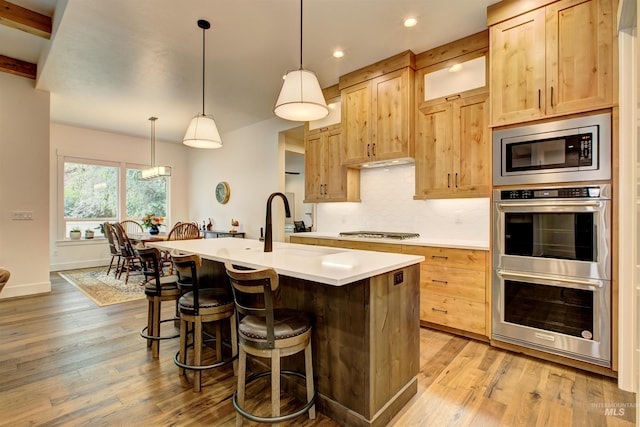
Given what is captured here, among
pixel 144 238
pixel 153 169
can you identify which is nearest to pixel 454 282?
pixel 144 238

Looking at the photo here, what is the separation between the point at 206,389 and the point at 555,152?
314 centimetres

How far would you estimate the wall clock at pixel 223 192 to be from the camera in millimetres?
6750

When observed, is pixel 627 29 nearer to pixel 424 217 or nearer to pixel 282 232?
pixel 424 217

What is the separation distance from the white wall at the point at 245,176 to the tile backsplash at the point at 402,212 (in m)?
1.41

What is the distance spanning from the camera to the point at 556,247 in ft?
7.95

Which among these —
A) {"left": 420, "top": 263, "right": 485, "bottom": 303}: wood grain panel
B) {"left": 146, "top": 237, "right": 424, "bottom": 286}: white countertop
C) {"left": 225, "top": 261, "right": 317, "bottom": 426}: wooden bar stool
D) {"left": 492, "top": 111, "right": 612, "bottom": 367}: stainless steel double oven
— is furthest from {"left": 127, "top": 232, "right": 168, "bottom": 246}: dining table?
{"left": 492, "top": 111, "right": 612, "bottom": 367}: stainless steel double oven

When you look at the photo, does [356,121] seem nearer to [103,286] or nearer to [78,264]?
[103,286]

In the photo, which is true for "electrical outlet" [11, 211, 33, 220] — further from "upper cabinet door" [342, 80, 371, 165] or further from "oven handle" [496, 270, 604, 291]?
"oven handle" [496, 270, 604, 291]

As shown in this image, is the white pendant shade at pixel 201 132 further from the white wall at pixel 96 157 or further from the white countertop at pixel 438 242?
the white wall at pixel 96 157

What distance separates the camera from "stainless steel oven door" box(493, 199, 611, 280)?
86.9 inches

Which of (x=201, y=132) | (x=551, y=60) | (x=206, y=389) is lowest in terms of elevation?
(x=206, y=389)

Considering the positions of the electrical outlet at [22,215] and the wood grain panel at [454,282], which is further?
the electrical outlet at [22,215]

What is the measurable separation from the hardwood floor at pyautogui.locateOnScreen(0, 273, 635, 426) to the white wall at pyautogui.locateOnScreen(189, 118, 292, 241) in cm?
329

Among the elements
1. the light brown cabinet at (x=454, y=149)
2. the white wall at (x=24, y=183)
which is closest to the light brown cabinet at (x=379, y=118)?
the light brown cabinet at (x=454, y=149)
